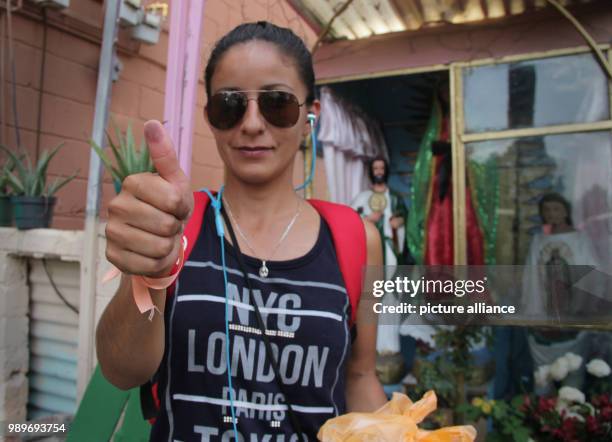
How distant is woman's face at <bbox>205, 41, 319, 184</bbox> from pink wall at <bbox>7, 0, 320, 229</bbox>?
152 centimetres

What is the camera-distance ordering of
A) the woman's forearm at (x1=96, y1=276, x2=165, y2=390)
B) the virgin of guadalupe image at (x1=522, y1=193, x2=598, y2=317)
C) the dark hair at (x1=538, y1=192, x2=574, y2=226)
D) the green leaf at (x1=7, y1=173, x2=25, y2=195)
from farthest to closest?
the dark hair at (x1=538, y1=192, x2=574, y2=226), the virgin of guadalupe image at (x1=522, y1=193, x2=598, y2=317), the green leaf at (x1=7, y1=173, x2=25, y2=195), the woman's forearm at (x1=96, y1=276, x2=165, y2=390)

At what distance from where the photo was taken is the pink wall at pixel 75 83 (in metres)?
2.62

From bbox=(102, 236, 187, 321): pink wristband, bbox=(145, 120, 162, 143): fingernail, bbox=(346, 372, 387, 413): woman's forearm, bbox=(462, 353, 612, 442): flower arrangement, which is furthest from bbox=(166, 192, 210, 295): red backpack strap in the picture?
bbox=(462, 353, 612, 442): flower arrangement

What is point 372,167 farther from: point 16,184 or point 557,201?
point 16,184

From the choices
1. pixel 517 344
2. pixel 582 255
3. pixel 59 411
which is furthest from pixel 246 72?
pixel 517 344

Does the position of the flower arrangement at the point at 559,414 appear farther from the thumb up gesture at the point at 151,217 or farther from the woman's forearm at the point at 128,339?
the thumb up gesture at the point at 151,217

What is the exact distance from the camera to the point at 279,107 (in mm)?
1052

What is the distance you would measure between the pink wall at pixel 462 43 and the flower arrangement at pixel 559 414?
1.92 meters

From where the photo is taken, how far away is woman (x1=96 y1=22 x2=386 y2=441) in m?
0.64

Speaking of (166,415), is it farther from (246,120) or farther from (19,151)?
(19,151)

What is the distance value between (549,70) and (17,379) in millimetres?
3511

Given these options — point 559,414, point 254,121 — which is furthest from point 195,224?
point 559,414

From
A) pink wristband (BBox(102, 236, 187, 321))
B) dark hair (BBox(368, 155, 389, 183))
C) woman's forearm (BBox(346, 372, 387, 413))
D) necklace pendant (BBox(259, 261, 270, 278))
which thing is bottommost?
woman's forearm (BBox(346, 372, 387, 413))

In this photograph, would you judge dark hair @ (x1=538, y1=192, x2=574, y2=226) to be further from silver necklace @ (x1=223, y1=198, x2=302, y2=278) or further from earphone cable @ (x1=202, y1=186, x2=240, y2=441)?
earphone cable @ (x1=202, y1=186, x2=240, y2=441)
